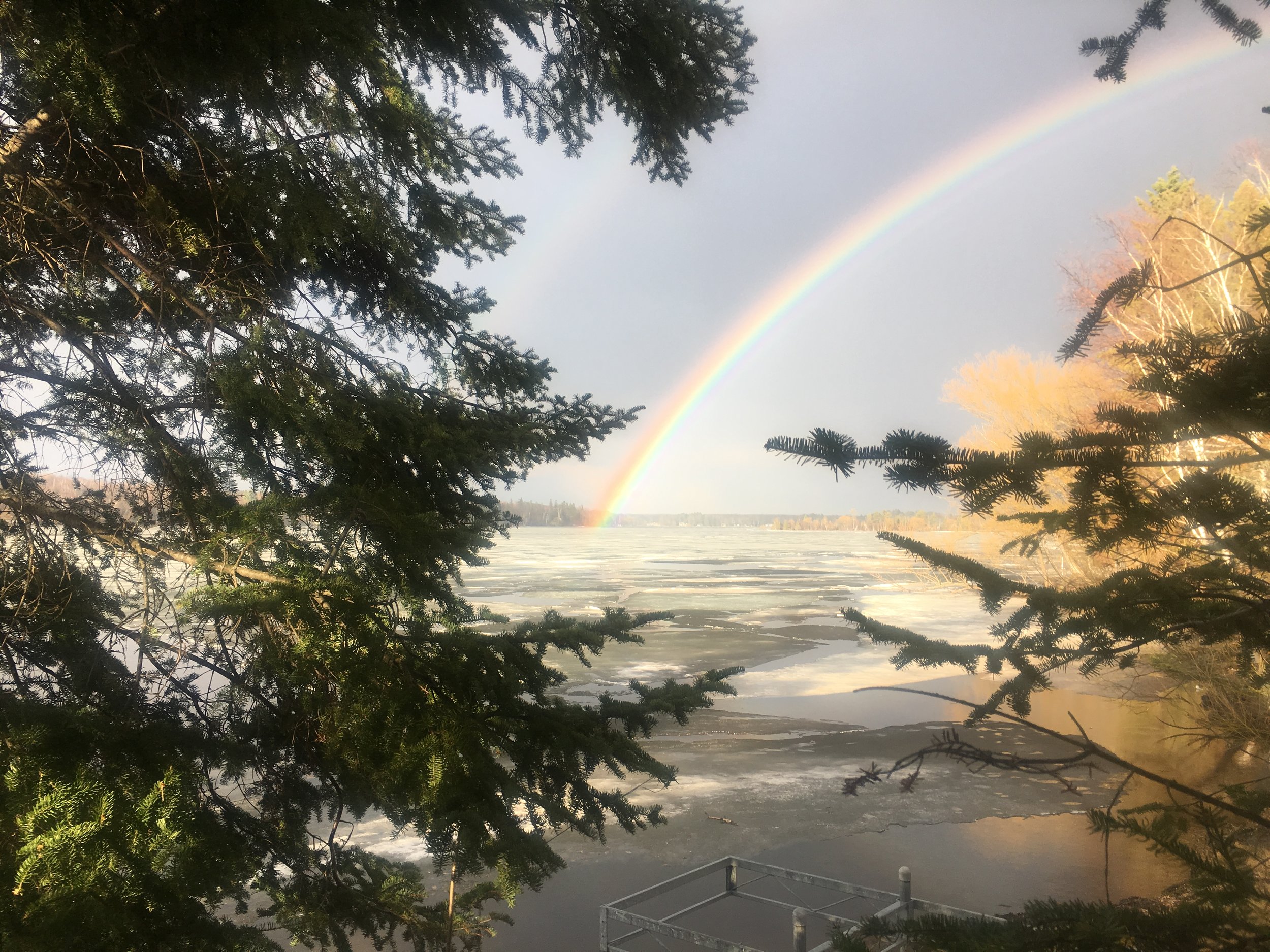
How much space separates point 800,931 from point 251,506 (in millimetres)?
5834

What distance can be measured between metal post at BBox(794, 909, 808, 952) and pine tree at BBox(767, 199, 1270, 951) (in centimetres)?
500

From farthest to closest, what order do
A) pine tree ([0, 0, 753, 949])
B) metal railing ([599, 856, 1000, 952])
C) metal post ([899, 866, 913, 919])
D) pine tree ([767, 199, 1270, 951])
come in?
metal post ([899, 866, 913, 919])
metal railing ([599, 856, 1000, 952])
pine tree ([0, 0, 753, 949])
pine tree ([767, 199, 1270, 951])

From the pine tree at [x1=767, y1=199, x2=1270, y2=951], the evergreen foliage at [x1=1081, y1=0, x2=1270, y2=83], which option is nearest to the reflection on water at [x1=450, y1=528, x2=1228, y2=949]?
the pine tree at [x1=767, y1=199, x2=1270, y2=951]

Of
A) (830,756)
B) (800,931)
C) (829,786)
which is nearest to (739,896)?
(800,931)

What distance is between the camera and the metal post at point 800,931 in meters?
6.33

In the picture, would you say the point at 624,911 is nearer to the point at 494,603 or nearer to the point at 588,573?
the point at 494,603

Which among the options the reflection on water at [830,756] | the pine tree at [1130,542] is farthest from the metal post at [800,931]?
the pine tree at [1130,542]

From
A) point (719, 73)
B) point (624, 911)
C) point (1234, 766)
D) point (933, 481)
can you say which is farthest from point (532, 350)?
point (1234, 766)

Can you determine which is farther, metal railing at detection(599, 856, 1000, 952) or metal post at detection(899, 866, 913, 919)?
metal post at detection(899, 866, 913, 919)

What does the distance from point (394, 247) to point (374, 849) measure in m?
9.52

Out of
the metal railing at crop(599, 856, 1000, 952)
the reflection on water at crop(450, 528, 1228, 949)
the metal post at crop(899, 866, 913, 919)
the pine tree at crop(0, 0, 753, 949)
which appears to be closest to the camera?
the pine tree at crop(0, 0, 753, 949)

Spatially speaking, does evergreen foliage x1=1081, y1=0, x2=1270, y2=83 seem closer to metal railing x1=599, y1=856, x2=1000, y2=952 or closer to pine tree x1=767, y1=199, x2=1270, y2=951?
pine tree x1=767, y1=199, x2=1270, y2=951

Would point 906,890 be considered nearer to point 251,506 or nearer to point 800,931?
point 800,931

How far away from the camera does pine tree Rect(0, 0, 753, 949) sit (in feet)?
8.78
